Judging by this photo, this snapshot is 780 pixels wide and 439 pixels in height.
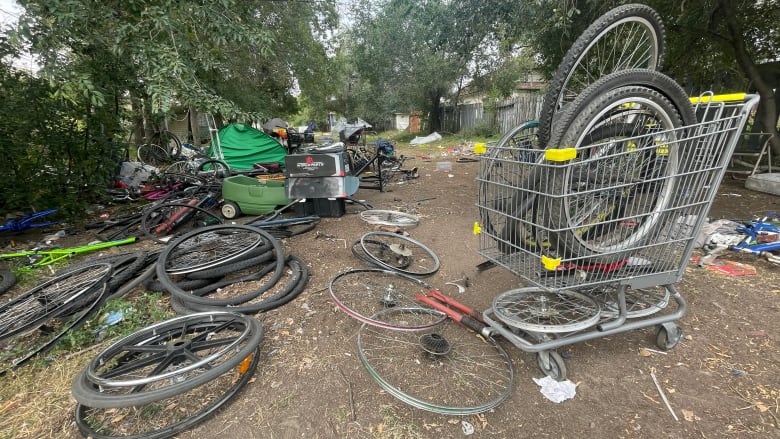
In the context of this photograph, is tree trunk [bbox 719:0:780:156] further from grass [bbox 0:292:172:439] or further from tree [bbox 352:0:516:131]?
tree [bbox 352:0:516:131]

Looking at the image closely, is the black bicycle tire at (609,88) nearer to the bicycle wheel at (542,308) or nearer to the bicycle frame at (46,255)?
the bicycle wheel at (542,308)

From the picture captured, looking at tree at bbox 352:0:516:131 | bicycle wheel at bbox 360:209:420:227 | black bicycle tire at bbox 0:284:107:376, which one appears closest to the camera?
black bicycle tire at bbox 0:284:107:376

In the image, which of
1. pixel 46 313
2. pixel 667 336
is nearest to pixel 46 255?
pixel 46 313

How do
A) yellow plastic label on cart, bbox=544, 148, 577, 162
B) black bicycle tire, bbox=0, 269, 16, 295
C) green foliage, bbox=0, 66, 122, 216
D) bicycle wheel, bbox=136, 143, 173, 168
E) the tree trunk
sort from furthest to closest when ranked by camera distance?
1. bicycle wheel, bbox=136, 143, 173, 168
2. the tree trunk
3. green foliage, bbox=0, 66, 122, 216
4. black bicycle tire, bbox=0, 269, 16, 295
5. yellow plastic label on cart, bbox=544, 148, 577, 162

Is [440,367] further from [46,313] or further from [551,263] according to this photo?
[46,313]

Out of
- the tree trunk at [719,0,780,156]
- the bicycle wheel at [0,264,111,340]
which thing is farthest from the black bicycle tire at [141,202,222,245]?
the tree trunk at [719,0,780,156]

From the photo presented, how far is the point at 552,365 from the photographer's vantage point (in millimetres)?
1963

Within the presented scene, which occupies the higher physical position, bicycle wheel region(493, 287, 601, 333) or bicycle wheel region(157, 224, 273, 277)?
bicycle wheel region(157, 224, 273, 277)

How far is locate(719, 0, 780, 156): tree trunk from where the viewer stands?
5.53m

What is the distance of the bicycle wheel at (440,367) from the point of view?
1827 millimetres

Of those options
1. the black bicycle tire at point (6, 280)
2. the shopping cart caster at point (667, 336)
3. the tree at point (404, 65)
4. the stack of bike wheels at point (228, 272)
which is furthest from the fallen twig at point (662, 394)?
the tree at point (404, 65)

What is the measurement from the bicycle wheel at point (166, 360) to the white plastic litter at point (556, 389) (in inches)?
66.8

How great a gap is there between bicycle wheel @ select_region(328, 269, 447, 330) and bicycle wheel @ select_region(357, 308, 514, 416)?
14 centimetres

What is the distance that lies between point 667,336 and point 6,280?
5564 mm
